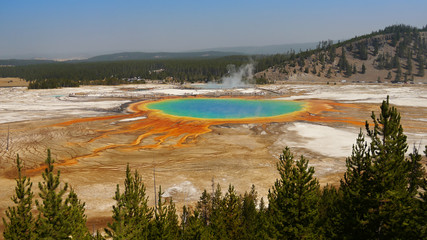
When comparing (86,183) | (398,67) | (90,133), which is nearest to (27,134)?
(90,133)

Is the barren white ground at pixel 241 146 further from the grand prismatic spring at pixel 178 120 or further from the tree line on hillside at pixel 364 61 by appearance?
the tree line on hillside at pixel 364 61

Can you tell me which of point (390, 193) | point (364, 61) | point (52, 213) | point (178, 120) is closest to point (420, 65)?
point (364, 61)

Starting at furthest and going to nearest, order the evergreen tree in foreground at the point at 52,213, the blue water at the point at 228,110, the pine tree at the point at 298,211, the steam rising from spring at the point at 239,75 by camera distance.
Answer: the steam rising from spring at the point at 239,75 < the blue water at the point at 228,110 < the pine tree at the point at 298,211 < the evergreen tree in foreground at the point at 52,213

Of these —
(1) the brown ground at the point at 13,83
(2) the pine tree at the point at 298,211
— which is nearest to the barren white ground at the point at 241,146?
(2) the pine tree at the point at 298,211

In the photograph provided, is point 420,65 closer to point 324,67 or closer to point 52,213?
point 324,67

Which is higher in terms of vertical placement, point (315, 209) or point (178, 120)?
point (315, 209)

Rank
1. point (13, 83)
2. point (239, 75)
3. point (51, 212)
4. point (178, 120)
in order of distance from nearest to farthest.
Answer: point (51, 212) → point (178, 120) → point (13, 83) → point (239, 75)

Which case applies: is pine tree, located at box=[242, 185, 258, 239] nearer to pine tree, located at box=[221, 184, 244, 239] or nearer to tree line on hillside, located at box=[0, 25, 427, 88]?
pine tree, located at box=[221, 184, 244, 239]

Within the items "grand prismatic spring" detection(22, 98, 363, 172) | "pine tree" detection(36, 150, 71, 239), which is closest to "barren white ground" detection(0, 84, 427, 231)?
"grand prismatic spring" detection(22, 98, 363, 172)

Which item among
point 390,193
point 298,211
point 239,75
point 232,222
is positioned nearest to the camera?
point 390,193

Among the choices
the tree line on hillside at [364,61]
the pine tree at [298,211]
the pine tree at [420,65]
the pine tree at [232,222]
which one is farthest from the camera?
the tree line on hillside at [364,61]

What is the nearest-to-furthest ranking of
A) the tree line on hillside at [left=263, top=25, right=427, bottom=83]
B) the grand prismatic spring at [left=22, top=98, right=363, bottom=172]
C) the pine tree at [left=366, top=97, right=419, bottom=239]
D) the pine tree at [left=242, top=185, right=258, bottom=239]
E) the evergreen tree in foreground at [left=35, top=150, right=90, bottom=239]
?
the pine tree at [left=366, top=97, right=419, bottom=239] → the evergreen tree in foreground at [left=35, top=150, right=90, bottom=239] → the pine tree at [left=242, top=185, right=258, bottom=239] → the grand prismatic spring at [left=22, top=98, right=363, bottom=172] → the tree line on hillside at [left=263, top=25, right=427, bottom=83]
